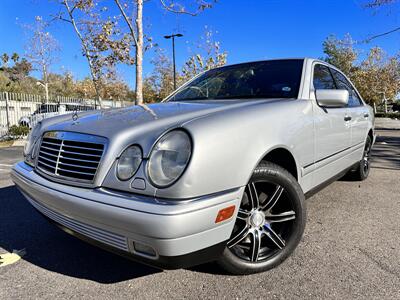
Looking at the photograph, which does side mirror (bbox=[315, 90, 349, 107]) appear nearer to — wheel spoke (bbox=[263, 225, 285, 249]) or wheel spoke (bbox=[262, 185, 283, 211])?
wheel spoke (bbox=[262, 185, 283, 211])

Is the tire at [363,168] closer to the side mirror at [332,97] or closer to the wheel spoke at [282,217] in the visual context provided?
the side mirror at [332,97]

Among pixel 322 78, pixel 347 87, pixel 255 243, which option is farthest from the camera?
pixel 347 87

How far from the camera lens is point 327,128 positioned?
2988 millimetres

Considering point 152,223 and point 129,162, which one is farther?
point 129,162

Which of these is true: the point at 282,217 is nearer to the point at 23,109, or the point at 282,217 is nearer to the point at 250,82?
the point at 250,82

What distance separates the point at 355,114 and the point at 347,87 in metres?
0.58

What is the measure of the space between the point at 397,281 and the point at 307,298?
0.65m

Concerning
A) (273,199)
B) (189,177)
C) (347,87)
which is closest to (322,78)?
(347,87)

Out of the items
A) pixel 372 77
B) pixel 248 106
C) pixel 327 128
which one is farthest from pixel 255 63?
pixel 372 77

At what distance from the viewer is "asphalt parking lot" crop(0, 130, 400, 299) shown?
2.11 m

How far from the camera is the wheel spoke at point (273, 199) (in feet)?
7.49

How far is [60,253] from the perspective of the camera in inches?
106

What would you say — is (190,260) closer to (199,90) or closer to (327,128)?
(327,128)

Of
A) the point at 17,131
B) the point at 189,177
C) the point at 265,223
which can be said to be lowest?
the point at 265,223
